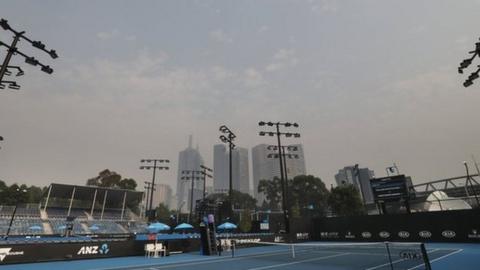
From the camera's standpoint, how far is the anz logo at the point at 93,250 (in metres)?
17.9

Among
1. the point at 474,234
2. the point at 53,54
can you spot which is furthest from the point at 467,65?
the point at 53,54

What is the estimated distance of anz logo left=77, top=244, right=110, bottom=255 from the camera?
17866 mm

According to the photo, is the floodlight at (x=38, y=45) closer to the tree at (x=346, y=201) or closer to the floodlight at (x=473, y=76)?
the floodlight at (x=473, y=76)

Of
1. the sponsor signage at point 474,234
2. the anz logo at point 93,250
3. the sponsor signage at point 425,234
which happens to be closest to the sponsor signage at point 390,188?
the sponsor signage at point 425,234

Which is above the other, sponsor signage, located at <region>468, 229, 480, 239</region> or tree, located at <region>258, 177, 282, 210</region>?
tree, located at <region>258, 177, 282, 210</region>

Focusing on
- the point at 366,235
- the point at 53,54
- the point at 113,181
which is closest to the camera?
the point at 53,54

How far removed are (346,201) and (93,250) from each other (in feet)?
167

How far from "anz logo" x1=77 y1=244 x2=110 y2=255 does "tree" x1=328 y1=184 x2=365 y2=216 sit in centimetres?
4967

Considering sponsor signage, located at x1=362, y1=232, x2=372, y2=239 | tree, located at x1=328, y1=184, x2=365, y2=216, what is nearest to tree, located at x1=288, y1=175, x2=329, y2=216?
tree, located at x1=328, y1=184, x2=365, y2=216

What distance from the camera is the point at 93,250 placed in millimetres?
18281

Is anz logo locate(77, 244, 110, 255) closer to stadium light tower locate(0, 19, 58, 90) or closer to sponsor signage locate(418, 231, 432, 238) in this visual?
stadium light tower locate(0, 19, 58, 90)

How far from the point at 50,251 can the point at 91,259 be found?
249cm

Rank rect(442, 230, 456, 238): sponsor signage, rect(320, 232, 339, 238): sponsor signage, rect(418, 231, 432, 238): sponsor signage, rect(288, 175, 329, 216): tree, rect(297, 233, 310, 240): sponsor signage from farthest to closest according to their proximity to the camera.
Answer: rect(288, 175, 329, 216): tree → rect(320, 232, 339, 238): sponsor signage → rect(297, 233, 310, 240): sponsor signage → rect(418, 231, 432, 238): sponsor signage → rect(442, 230, 456, 238): sponsor signage

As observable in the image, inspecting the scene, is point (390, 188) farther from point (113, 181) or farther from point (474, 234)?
point (113, 181)
